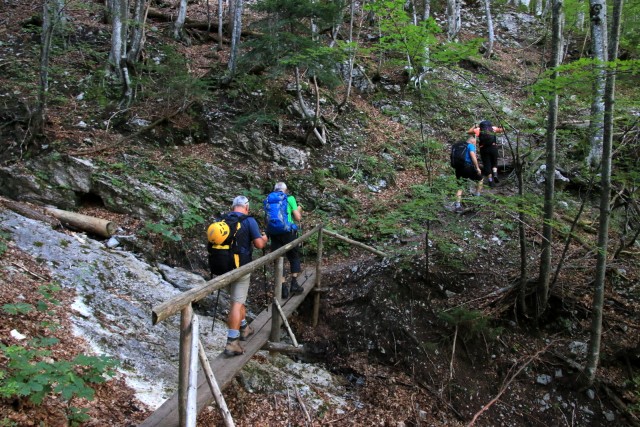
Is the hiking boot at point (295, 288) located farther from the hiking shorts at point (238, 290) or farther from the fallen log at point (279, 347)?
the hiking shorts at point (238, 290)

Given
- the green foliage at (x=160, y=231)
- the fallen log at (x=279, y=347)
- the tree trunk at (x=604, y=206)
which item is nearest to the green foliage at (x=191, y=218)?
the green foliage at (x=160, y=231)

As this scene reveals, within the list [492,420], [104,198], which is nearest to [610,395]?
[492,420]

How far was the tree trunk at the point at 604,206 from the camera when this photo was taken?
5043 mm

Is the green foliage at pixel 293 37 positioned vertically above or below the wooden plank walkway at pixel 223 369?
above

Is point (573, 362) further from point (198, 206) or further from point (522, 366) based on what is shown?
point (198, 206)

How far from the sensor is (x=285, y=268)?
8836 millimetres

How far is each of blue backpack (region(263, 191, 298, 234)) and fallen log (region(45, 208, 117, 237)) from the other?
301 centimetres

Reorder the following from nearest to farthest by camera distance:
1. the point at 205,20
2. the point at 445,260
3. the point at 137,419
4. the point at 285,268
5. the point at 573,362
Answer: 1. the point at 137,419
2. the point at 573,362
3. the point at 445,260
4. the point at 285,268
5. the point at 205,20

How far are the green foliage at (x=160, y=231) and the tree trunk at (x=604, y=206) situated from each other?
7.17 metres

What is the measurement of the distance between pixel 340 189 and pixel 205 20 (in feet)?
45.7

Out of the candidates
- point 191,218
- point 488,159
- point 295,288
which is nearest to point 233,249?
point 295,288

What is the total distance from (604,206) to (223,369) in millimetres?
5340

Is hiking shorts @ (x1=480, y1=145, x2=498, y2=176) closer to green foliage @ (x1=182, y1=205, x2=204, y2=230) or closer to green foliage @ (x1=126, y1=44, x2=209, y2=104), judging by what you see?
green foliage @ (x1=182, y1=205, x2=204, y2=230)

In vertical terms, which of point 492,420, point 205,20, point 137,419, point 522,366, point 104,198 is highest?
point 205,20
